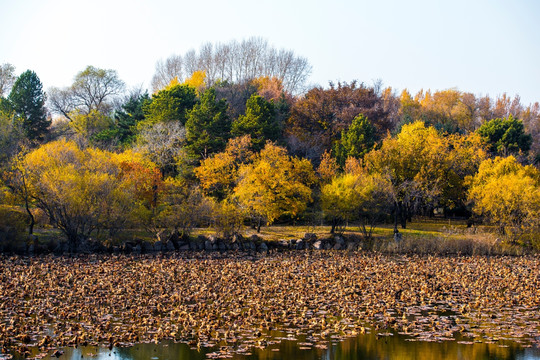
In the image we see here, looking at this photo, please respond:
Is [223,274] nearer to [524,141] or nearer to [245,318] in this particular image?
[245,318]

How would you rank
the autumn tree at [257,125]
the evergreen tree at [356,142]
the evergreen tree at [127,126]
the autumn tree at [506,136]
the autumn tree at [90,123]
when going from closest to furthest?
the autumn tree at [257,125]
the evergreen tree at [356,142]
the evergreen tree at [127,126]
the autumn tree at [506,136]
the autumn tree at [90,123]

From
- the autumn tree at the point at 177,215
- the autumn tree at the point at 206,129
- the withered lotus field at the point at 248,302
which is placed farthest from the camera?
the autumn tree at the point at 206,129

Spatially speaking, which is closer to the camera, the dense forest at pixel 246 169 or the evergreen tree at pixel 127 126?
the dense forest at pixel 246 169

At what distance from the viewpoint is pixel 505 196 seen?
47719mm

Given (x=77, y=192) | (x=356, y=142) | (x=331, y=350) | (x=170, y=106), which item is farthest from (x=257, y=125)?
(x=331, y=350)

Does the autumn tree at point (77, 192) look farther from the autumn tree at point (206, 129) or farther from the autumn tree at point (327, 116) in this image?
the autumn tree at point (327, 116)

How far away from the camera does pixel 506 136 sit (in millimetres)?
68625

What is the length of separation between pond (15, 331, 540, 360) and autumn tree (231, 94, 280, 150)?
43.7 metres

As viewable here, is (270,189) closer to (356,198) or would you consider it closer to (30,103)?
(356,198)

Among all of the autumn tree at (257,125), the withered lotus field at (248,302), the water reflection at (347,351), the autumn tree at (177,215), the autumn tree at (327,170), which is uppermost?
the autumn tree at (257,125)

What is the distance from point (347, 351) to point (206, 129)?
4643cm

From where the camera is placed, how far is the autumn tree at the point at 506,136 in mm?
68750

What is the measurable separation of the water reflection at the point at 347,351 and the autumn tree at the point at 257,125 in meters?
43.9

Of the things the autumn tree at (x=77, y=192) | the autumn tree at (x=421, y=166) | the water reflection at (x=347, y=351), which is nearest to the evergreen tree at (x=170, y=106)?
the autumn tree at (x=77, y=192)
